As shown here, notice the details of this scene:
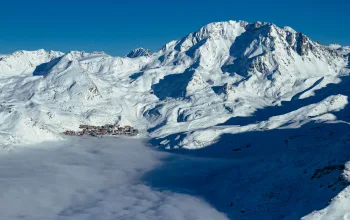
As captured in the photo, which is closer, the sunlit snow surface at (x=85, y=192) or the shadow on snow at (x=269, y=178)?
the shadow on snow at (x=269, y=178)

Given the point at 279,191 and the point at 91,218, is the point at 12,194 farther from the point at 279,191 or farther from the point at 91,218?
the point at 279,191

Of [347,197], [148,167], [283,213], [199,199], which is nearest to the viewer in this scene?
[347,197]

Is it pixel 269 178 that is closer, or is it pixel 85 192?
pixel 269 178

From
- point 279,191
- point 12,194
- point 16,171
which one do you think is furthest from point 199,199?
point 16,171

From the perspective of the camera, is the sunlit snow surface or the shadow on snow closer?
the shadow on snow

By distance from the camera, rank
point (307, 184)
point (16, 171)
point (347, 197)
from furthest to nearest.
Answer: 1. point (16, 171)
2. point (307, 184)
3. point (347, 197)

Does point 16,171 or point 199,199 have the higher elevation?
point 16,171

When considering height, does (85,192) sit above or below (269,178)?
below

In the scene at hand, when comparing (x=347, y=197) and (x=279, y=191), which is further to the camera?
(x=279, y=191)
